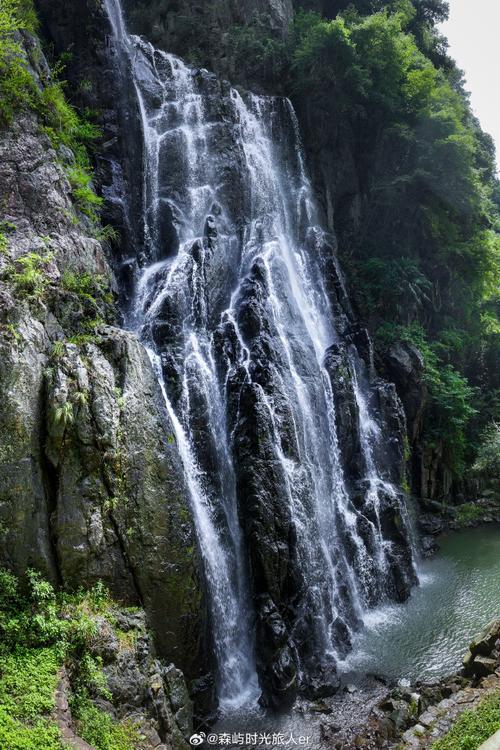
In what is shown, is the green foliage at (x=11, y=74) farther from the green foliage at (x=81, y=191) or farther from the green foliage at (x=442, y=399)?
the green foliage at (x=442, y=399)

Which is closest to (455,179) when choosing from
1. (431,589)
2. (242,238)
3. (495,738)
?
(242,238)

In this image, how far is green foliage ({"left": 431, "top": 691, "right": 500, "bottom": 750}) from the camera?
20.5ft

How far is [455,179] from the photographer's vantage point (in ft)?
69.1

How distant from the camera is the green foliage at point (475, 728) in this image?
624 centimetres

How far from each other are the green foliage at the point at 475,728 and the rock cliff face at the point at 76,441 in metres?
4.73

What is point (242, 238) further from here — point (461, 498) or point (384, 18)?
point (461, 498)

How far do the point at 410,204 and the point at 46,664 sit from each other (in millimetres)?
21945

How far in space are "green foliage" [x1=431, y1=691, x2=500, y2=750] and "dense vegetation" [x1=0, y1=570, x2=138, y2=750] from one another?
14.8 ft

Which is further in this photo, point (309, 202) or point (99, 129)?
point (309, 202)

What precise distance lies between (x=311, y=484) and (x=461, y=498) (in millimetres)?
10645

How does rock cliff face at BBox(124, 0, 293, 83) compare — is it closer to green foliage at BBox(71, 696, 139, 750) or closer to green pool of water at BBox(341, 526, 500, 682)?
green pool of water at BBox(341, 526, 500, 682)

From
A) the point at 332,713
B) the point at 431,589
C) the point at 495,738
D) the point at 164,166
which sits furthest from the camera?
the point at 164,166

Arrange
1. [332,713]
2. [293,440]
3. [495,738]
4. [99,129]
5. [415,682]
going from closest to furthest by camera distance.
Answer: [495,738] → [332,713] → [415,682] → [293,440] → [99,129]

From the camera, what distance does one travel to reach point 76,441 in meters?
8.55
